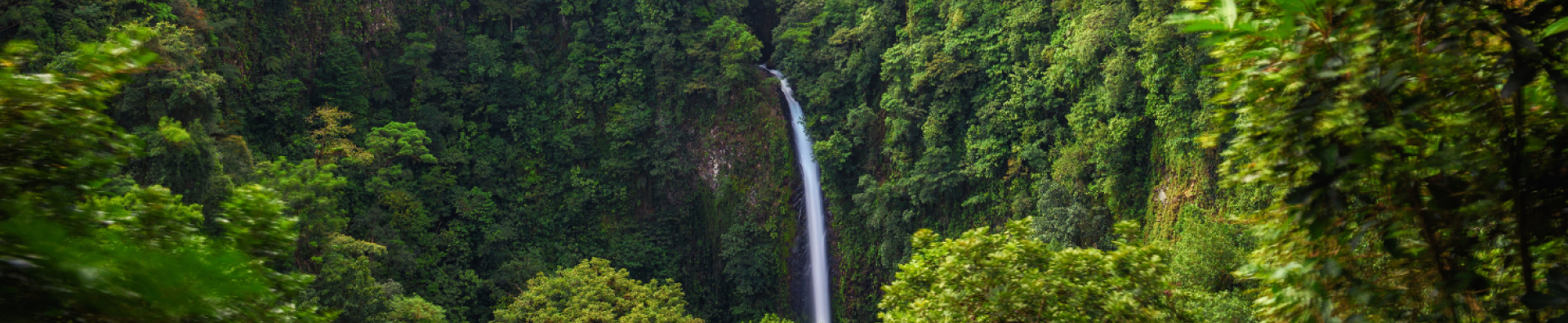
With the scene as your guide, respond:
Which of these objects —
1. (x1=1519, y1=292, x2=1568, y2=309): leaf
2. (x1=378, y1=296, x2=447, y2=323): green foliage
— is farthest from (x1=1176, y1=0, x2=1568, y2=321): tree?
(x1=378, y1=296, x2=447, y2=323): green foliage

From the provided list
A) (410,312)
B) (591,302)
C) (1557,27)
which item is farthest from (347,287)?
(1557,27)

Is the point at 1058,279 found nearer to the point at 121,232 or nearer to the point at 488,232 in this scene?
the point at 121,232

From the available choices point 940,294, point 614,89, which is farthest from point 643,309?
point 940,294

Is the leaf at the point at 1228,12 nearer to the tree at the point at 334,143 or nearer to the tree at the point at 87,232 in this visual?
the tree at the point at 87,232

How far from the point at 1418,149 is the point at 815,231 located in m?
15.7

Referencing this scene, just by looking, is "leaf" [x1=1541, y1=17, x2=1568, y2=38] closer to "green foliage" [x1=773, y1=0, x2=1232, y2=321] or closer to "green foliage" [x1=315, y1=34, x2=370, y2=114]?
"green foliage" [x1=773, y1=0, x2=1232, y2=321]

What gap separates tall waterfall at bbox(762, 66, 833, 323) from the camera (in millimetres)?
17953

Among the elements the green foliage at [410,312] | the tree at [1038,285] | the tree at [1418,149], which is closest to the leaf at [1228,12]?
the tree at [1418,149]

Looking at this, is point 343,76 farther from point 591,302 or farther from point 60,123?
point 60,123

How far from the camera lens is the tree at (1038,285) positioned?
196 inches

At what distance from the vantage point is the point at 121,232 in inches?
103

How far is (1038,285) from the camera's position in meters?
5.09

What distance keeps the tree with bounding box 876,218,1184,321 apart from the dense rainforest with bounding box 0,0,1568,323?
0.02m

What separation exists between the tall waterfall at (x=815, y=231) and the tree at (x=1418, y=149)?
50.1 feet
